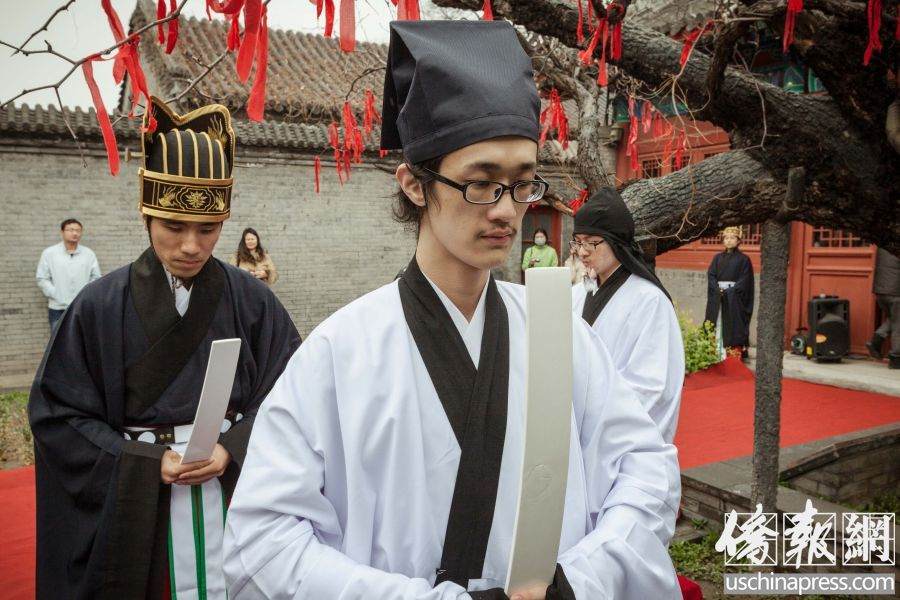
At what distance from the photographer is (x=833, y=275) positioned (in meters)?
9.02

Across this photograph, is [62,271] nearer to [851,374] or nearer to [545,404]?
[545,404]

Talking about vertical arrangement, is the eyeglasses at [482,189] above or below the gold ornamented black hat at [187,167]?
below

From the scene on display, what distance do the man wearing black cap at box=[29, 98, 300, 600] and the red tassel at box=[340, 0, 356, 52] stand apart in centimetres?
68

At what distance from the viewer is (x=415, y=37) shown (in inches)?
55.4

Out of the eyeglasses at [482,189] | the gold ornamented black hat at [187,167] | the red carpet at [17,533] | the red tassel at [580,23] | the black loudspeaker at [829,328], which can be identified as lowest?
the red carpet at [17,533]

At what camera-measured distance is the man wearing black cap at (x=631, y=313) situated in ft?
11.2

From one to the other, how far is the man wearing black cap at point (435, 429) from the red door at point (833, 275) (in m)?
8.63

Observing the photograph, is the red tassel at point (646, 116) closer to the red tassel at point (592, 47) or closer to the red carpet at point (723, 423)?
the red tassel at point (592, 47)

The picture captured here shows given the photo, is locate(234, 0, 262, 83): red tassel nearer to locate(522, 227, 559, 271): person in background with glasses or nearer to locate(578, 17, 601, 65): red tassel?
locate(578, 17, 601, 65): red tassel

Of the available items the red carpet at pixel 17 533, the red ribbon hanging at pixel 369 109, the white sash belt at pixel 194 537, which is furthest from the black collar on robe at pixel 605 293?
the red carpet at pixel 17 533

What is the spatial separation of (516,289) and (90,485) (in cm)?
160

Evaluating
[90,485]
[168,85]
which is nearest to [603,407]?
[90,485]

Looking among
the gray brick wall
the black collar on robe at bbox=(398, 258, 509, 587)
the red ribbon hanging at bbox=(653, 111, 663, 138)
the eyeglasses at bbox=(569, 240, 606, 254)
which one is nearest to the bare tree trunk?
the eyeglasses at bbox=(569, 240, 606, 254)

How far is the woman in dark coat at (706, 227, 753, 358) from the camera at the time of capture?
29.9ft
